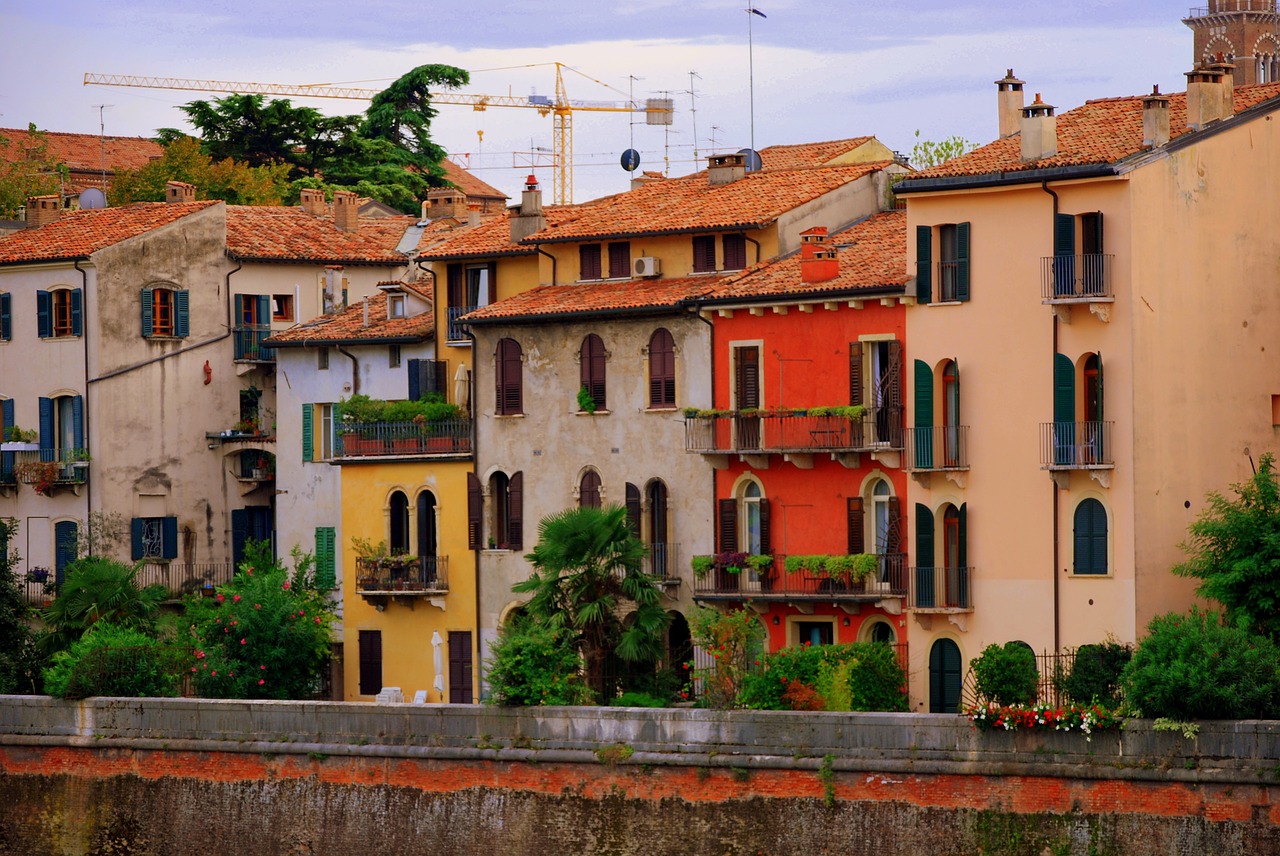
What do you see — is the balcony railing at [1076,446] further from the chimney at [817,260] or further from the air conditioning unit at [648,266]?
the air conditioning unit at [648,266]

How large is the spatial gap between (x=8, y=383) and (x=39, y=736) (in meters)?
17.7

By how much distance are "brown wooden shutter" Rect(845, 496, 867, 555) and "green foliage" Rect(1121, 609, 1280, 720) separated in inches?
419

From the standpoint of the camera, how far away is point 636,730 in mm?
48750

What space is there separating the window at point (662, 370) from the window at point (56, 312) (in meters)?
18.5

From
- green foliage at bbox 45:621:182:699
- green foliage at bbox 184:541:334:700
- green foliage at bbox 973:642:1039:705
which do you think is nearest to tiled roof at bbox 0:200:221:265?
green foliage at bbox 184:541:334:700

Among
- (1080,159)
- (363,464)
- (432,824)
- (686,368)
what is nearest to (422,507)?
(363,464)

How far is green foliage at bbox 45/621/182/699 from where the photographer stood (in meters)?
55.2

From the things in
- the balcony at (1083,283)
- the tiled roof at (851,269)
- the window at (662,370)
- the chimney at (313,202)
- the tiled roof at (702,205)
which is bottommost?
the window at (662,370)

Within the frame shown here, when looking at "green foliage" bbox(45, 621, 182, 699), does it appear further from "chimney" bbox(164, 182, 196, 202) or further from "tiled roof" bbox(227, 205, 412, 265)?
"chimney" bbox(164, 182, 196, 202)

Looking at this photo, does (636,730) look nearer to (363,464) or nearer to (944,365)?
(944,365)

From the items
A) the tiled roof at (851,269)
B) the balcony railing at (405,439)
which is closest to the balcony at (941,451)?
the tiled roof at (851,269)

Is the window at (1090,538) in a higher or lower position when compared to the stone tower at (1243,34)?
lower

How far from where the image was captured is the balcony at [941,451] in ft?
169

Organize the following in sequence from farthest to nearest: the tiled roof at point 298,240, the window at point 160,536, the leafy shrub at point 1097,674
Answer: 1. the tiled roof at point 298,240
2. the window at point 160,536
3. the leafy shrub at point 1097,674
